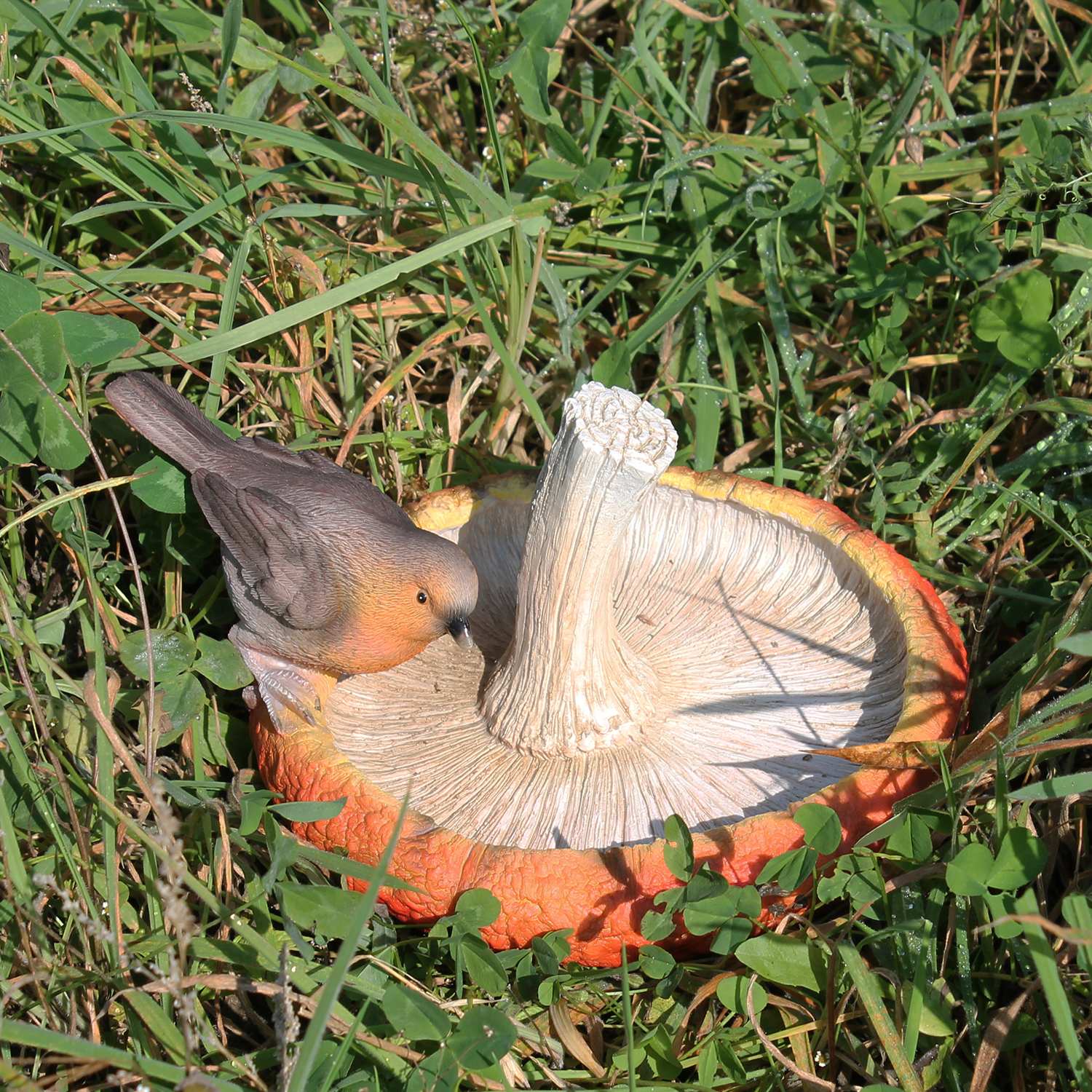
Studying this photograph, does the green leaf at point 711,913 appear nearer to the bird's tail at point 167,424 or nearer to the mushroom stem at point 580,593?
the mushroom stem at point 580,593

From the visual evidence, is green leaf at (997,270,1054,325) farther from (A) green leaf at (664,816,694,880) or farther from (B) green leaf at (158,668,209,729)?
(B) green leaf at (158,668,209,729)

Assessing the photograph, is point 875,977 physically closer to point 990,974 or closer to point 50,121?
point 990,974

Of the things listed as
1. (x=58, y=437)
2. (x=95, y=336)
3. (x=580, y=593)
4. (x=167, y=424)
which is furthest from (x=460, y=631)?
(x=95, y=336)

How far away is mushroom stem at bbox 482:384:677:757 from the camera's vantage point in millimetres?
2486

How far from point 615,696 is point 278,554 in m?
0.89

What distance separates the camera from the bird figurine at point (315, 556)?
110 inches

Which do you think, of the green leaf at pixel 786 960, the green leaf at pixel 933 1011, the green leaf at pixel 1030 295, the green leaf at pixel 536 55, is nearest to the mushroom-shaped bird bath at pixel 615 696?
the green leaf at pixel 786 960

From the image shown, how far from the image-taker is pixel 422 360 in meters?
4.06

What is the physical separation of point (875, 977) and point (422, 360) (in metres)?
2.46

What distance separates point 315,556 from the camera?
9.16 feet

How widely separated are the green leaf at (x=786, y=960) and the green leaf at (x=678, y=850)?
280mm

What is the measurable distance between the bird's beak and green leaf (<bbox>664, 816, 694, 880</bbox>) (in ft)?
2.60

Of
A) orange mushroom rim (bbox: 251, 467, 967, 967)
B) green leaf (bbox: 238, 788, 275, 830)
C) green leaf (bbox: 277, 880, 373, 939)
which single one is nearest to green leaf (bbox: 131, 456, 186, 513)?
orange mushroom rim (bbox: 251, 467, 967, 967)

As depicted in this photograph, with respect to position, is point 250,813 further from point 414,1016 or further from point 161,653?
point 161,653
